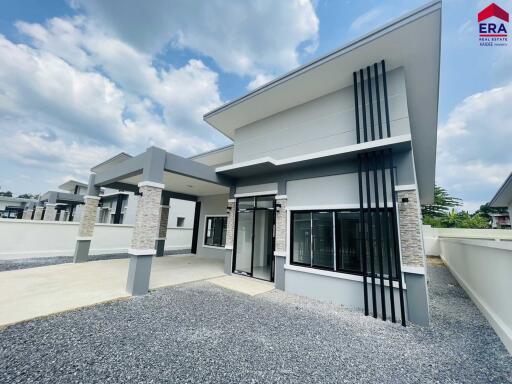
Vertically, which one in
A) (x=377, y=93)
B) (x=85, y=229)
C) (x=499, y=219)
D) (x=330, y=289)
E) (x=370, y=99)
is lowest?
(x=330, y=289)

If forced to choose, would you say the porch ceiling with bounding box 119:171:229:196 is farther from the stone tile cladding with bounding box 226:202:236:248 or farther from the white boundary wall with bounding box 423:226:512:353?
the white boundary wall with bounding box 423:226:512:353

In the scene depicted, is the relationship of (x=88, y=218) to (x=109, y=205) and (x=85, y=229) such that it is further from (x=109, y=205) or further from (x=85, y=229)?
(x=109, y=205)

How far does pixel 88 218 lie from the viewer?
27.8ft

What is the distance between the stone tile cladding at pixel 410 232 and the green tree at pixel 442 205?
28287 mm

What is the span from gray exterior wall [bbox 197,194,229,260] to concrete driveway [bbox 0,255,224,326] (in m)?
3.39

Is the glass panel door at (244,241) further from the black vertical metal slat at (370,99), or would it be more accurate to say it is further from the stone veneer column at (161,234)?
the stone veneer column at (161,234)

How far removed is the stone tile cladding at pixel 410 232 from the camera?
4250 mm

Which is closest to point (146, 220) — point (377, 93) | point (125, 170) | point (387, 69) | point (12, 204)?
point (125, 170)

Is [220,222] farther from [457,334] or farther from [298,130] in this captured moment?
[457,334]

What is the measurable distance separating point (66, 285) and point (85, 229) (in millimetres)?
3845

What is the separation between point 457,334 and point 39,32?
1455 centimetres

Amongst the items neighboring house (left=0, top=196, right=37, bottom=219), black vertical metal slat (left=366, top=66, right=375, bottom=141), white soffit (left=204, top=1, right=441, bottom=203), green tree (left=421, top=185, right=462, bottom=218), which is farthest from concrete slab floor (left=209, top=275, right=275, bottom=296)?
neighboring house (left=0, top=196, right=37, bottom=219)

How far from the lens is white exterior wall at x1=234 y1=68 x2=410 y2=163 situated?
17.1 ft

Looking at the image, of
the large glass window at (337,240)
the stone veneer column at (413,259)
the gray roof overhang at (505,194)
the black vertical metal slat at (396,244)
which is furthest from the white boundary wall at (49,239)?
the gray roof overhang at (505,194)
